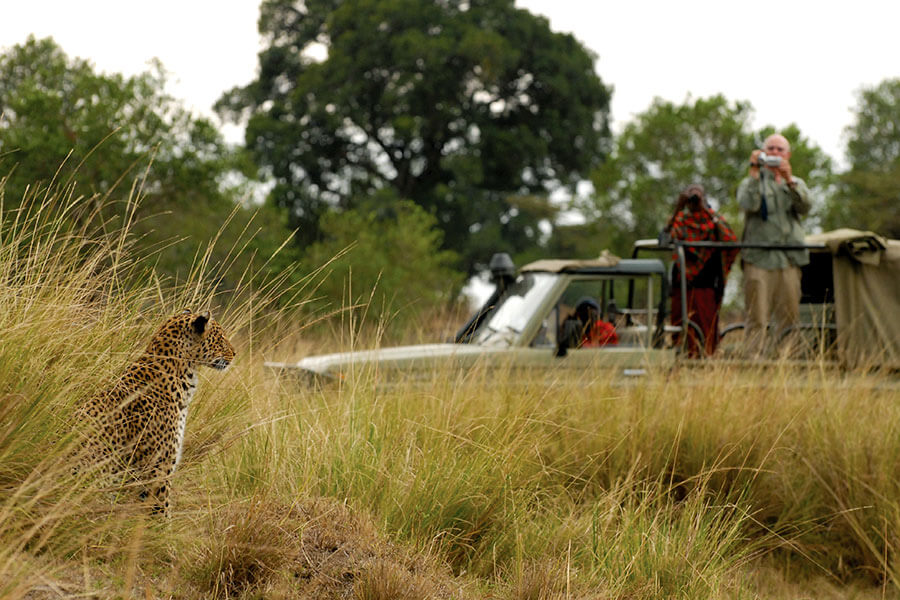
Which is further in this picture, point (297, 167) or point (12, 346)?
point (297, 167)

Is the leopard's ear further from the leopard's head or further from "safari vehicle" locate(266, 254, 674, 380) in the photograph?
"safari vehicle" locate(266, 254, 674, 380)

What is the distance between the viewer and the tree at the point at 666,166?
34.5 meters

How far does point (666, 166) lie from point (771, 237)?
2768 centimetres

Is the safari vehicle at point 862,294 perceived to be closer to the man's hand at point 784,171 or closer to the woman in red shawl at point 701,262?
the woman in red shawl at point 701,262

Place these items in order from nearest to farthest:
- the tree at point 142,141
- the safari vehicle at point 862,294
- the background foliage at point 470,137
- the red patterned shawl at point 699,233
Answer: the safari vehicle at point 862,294
the red patterned shawl at point 699,233
the tree at point 142,141
the background foliage at point 470,137

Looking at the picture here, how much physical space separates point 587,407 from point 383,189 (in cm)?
2638

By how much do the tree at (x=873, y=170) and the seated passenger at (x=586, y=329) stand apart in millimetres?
27814

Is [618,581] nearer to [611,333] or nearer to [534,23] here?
[611,333]

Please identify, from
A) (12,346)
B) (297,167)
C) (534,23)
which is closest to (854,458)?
(12,346)

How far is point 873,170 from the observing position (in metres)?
37.5

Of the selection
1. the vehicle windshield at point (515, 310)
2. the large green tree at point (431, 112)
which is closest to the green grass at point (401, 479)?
the vehicle windshield at point (515, 310)

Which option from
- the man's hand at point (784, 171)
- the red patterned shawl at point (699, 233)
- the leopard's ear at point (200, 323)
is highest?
the man's hand at point (784, 171)

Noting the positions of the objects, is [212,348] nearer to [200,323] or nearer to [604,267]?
[200,323]

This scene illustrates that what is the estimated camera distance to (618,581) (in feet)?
13.5
